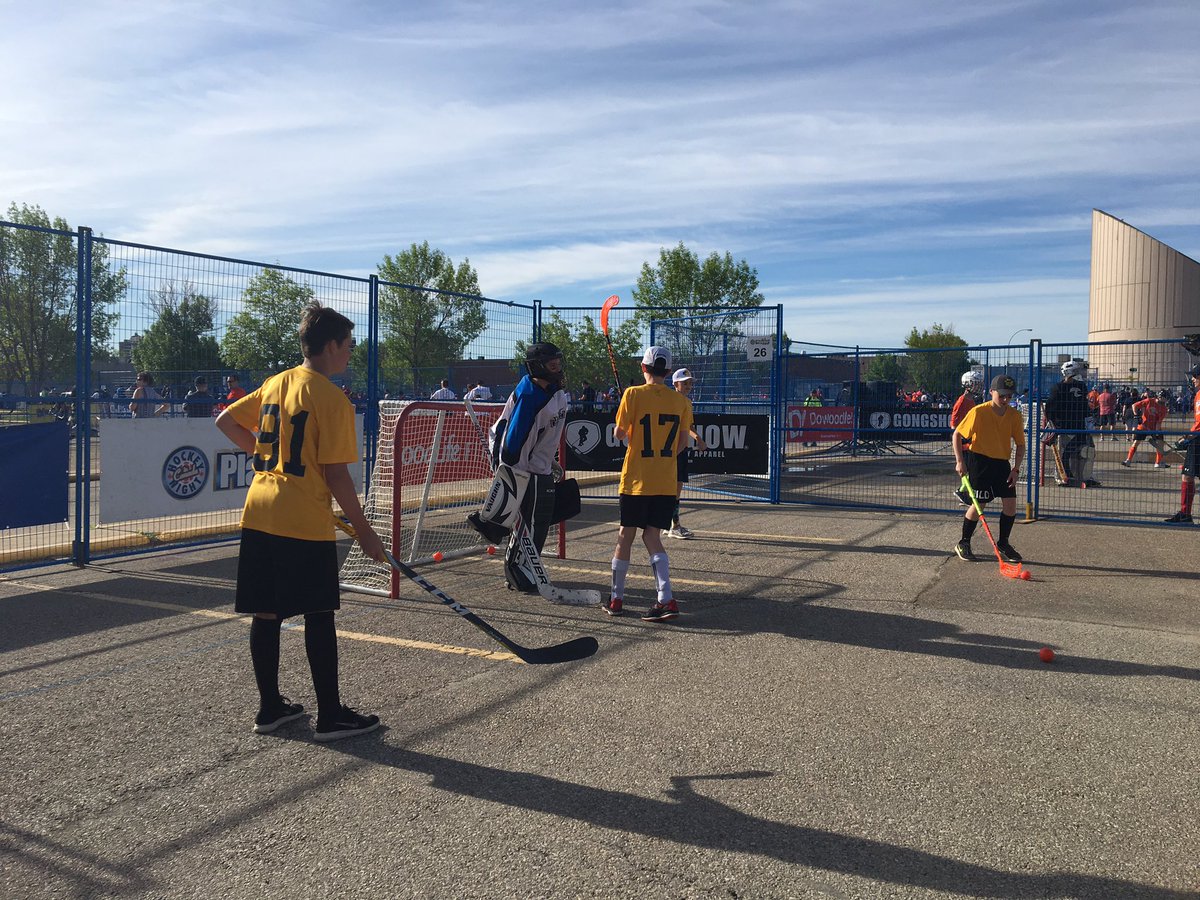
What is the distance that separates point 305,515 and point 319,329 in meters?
0.88

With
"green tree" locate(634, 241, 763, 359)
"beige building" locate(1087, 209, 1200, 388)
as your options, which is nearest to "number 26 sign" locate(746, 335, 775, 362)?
"green tree" locate(634, 241, 763, 359)

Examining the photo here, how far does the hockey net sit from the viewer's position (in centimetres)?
758

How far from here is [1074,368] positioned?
12.8 metres

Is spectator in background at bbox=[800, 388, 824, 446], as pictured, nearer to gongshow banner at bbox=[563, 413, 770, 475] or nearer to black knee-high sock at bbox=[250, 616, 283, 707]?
gongshow banner at bbox=[563, 413, 770, 475]

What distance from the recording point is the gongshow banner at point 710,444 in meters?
13.2

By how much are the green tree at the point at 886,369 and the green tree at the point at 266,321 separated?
39.4 feet

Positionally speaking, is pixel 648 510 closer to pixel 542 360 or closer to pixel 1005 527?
pixel 542 360

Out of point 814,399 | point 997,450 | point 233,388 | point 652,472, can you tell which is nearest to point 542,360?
point 652,472

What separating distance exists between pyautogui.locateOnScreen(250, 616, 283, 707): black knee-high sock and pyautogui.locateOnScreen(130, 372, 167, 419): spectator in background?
5360 millimetres

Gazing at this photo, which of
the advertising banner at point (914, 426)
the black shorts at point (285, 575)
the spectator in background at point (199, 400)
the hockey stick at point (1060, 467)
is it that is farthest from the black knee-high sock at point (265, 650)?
the hockey stick at point (1060, 467)

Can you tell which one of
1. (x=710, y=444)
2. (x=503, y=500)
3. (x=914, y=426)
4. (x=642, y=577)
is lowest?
(x=642, y=577)

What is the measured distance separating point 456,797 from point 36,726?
2362 millimetres

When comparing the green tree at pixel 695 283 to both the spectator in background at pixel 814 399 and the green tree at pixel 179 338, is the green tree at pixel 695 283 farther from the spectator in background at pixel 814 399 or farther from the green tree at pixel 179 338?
the green tree at pixel 179 338

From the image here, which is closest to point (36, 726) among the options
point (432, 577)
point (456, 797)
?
point (456, 797)
